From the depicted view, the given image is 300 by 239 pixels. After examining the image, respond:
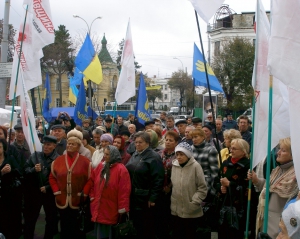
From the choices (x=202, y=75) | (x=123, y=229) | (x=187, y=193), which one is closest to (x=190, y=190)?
(x=187, y=193)

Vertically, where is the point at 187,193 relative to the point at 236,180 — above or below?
below

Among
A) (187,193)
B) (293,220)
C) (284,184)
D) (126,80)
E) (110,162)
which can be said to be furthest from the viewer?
(126,80)

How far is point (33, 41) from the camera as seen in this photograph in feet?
20.4

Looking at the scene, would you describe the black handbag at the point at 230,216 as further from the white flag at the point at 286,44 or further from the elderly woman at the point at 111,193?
the white flag at the point at 286,44

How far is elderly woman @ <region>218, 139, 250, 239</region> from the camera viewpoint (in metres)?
5.05

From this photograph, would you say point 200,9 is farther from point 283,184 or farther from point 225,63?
point 225,63

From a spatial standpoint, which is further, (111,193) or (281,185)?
(111,193)

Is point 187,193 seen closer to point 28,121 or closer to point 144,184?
point 144,184

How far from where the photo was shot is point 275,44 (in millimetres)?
2920

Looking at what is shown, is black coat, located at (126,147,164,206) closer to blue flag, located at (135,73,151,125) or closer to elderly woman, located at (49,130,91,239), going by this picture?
elderly woman, located at (49,130,91,239)

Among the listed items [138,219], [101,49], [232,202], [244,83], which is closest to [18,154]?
[138,219]

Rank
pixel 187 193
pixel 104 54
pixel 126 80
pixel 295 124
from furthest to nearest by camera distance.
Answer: pixel 104 54, pixel 126 80, pixel 187 193, pixel 295 124

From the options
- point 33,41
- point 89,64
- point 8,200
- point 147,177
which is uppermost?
point 89,64

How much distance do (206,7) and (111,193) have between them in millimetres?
2566
